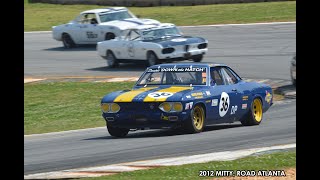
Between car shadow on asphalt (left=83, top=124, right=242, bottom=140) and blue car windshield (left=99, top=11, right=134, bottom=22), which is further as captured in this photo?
blue car windshield (left=99, top=11, right=134, bottom=22)

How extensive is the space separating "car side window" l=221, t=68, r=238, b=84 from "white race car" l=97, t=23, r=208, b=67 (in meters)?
9.65

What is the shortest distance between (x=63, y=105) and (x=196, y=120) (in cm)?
748

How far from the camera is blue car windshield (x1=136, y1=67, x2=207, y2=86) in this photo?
15.8 m

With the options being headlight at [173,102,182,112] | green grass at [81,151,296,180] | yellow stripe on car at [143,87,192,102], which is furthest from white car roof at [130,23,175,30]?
green grass at [81,151,296,180]

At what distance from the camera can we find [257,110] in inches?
655

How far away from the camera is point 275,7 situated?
39906mm

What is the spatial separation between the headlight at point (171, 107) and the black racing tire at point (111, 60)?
45.9 ft

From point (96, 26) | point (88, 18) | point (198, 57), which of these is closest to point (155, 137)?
point (198, 57)

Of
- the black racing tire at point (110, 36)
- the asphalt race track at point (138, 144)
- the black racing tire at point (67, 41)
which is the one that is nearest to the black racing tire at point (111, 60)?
the black racing tire at point (110, 36)

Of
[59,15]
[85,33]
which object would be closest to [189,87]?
[85,33]

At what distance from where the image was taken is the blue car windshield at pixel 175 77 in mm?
15836

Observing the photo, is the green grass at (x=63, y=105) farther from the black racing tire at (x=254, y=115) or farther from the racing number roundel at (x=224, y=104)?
the racing number roundel at (x=224, y=104)

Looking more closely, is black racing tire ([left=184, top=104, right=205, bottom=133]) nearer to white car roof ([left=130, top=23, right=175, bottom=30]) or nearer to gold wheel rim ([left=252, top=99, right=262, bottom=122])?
gold wheel rim ([left=252, top=99, right=262, bottom=122])
